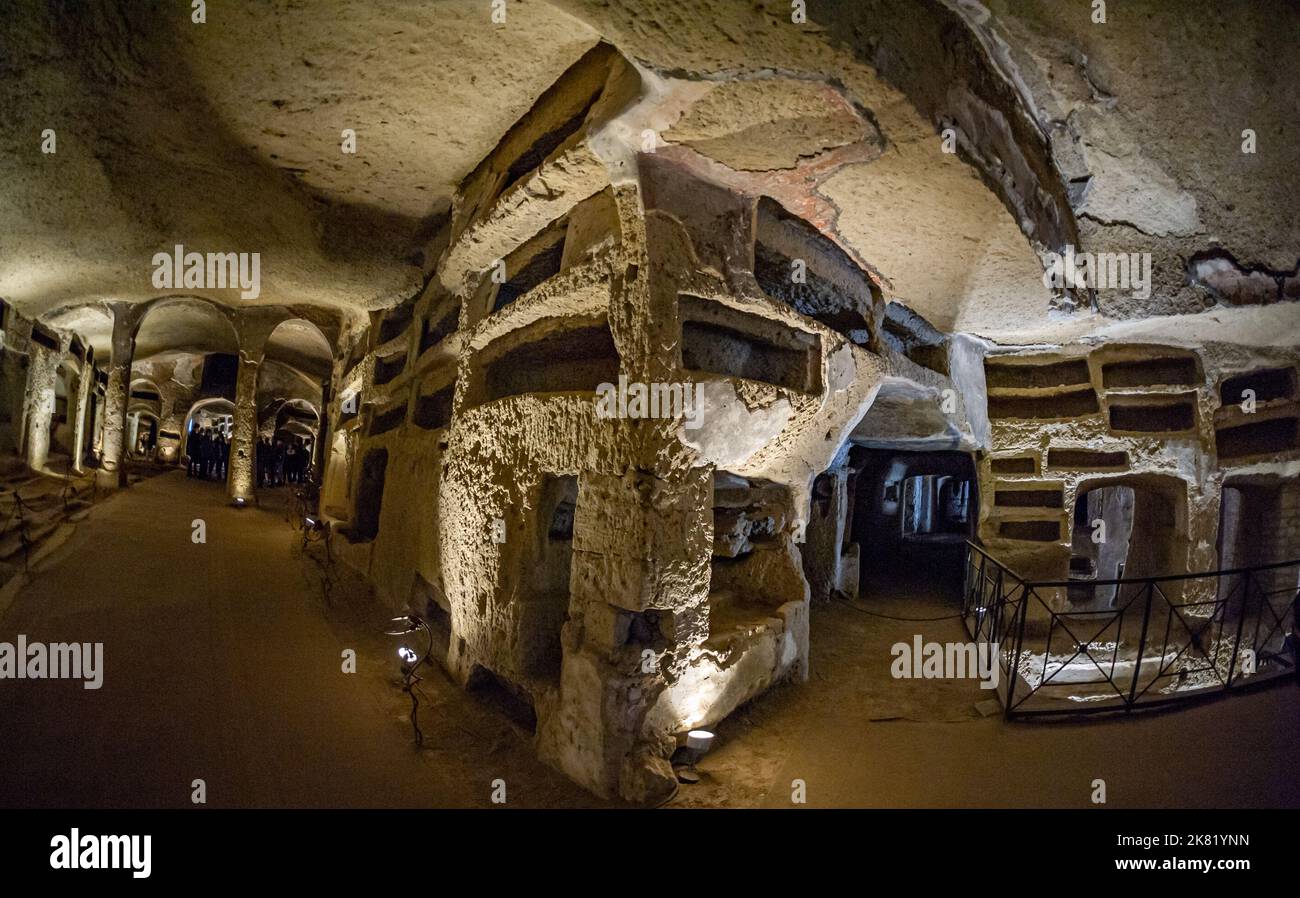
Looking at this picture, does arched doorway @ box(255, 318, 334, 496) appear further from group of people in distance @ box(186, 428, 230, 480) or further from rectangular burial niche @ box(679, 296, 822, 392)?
rectangular burial niche @ box(679, 296, 822, 392)

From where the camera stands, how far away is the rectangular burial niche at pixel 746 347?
12.2ft

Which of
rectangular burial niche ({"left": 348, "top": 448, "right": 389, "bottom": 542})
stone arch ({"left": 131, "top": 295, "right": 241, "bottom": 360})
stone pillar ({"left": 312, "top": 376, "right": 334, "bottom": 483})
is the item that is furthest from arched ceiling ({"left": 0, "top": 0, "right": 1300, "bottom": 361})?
stone pillar ({"left": 312, "top": 376, "right": 334, "bottom": 483})

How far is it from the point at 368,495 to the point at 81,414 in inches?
342

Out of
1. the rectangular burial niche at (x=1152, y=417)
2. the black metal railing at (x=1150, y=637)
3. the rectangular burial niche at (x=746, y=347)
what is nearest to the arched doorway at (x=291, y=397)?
the rectangular burial niche at (x=746, y=347)

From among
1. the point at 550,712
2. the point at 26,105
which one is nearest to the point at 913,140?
the point at 550,712

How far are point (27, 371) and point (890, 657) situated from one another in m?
→ 14.3

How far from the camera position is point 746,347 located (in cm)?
415

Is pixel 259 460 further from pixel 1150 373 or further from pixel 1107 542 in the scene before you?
pixel 1107 542

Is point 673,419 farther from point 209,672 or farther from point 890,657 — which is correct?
point 890,657

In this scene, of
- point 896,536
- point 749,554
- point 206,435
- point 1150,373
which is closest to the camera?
point 749,554

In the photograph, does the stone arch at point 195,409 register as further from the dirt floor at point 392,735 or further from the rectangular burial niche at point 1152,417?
the rectangular burial niche at point 1152,417

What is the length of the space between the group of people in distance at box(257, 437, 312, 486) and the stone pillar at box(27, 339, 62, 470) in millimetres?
6821

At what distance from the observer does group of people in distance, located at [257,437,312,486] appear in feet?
58.6

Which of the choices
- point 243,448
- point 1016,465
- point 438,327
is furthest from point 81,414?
point 1016,465
